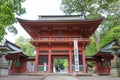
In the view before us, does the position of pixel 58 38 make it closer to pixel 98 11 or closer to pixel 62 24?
pixel 62 24

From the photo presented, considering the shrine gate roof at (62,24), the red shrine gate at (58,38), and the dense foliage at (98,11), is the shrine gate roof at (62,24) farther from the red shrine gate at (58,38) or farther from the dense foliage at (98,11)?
the dense foliage at (98,11)

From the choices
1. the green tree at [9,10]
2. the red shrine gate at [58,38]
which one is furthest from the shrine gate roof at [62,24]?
the green tree at [9,10]

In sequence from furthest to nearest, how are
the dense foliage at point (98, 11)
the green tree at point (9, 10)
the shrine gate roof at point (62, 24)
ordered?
the dense foliage at point (98, 11)
the shrine gate roof at point (62, 24)
the green tree at point (9, 10)

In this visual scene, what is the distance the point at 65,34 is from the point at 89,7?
10.9 meters

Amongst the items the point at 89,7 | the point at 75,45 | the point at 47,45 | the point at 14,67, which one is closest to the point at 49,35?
the point at 47,45

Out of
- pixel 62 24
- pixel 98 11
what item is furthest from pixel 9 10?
pixel 98 11

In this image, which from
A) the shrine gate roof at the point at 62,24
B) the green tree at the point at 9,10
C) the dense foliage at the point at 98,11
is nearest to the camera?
the green tree at the point at 9,10

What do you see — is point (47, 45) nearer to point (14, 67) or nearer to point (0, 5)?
point (14, 67)

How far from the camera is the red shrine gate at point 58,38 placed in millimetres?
18453

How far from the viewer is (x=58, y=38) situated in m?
19.5

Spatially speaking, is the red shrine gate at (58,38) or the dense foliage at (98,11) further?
the dense foliage at (98,11)

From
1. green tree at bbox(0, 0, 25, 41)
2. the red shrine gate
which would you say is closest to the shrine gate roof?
the red shrine gate

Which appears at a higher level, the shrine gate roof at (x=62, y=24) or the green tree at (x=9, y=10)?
the shrine gate roof at (x=62, y=24)

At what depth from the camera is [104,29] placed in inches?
1173
